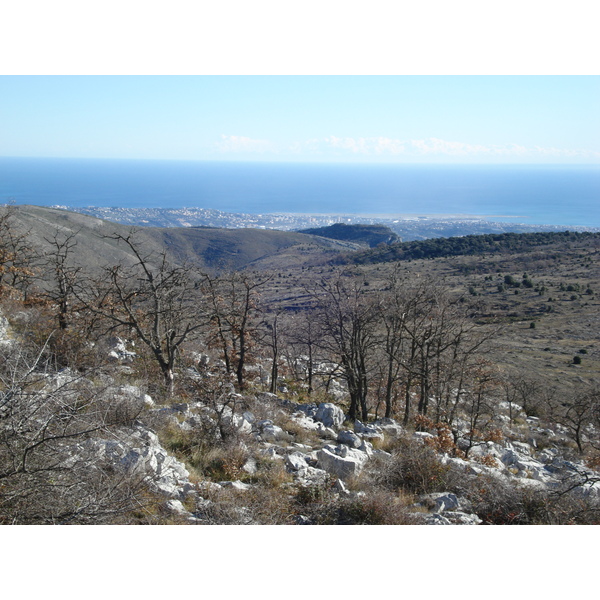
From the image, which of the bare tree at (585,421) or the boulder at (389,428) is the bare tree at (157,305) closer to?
the boulder at (389,428)

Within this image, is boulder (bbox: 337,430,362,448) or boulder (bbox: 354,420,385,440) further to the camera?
boulder (bbox: 354,420,385,440)

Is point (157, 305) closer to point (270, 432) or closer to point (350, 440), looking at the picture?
point (270, 432)

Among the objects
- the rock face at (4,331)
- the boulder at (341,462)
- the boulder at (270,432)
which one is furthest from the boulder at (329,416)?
the rock face at (4,331)

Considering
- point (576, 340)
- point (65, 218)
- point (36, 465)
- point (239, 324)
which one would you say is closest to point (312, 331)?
point (239, 324)

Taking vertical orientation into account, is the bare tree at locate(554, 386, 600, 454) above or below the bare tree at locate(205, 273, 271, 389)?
below

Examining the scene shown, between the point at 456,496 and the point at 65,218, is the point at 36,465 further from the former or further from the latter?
the point at 65,218

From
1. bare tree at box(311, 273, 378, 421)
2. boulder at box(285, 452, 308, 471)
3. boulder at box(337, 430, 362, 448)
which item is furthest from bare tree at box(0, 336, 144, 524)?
bare tree at box(311, 273, 378, 421)

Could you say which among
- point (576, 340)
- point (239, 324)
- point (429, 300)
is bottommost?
point (576, 340)

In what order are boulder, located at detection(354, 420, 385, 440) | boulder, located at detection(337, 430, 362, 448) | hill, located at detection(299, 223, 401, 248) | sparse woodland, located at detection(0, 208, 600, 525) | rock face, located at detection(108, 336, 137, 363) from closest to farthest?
1. sparse woodland, located at detection(0, 208, 600, 525)
2. boulder, located at detection(337, 430, 362, 448)
3. boulder, located at detection(354, 420, 385, 440)
4. rock face, located at detection(108, 336, 137, 363)
5. hill, located at detection(299, 223, 401, 248)

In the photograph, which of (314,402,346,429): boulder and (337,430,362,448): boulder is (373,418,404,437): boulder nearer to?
(314,402,346,429): boulder
